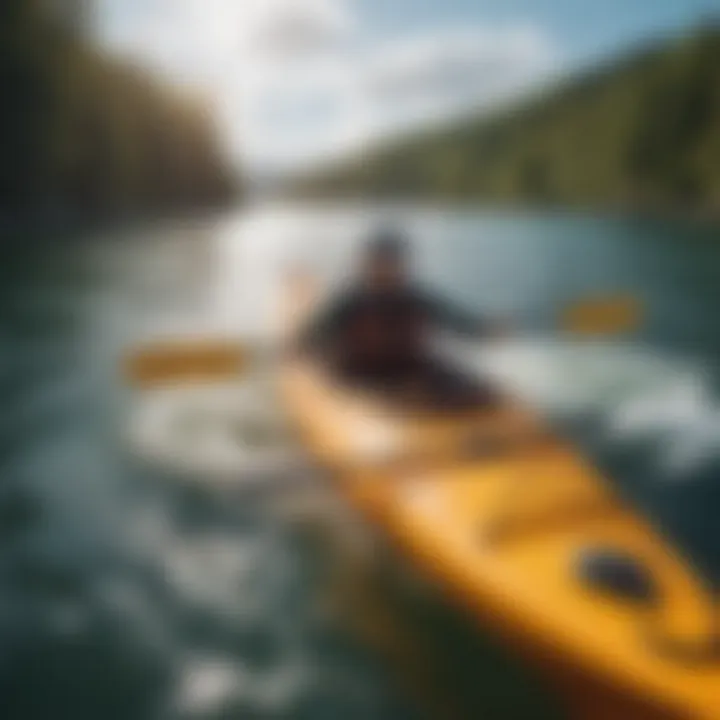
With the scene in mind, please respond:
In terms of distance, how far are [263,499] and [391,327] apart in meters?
0.41

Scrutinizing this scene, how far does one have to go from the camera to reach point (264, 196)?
1629mm

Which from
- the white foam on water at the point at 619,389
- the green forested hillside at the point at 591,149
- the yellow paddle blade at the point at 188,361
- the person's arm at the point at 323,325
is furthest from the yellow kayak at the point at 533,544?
the green forested hillside at the point at 591,149

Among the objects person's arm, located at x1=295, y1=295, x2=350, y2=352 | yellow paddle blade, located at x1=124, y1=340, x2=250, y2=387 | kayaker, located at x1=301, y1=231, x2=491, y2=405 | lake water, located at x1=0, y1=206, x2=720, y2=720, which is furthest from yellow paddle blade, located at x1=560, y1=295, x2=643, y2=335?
yellow paddle blade, located at x1=124, y1=340, x2=250, y2=387

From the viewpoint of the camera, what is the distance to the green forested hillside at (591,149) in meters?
1.63

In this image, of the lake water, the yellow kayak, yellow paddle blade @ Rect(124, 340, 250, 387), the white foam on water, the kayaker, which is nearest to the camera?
the yellow kayak

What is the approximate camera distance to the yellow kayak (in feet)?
3.21

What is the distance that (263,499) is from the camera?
156 centimetres

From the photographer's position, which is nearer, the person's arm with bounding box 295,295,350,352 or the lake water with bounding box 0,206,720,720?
the lake water with bounding box 0,206,720,720

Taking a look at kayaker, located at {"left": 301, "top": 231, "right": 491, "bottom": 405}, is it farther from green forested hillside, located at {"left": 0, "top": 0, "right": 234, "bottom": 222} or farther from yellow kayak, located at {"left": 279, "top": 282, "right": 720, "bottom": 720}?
green forested hillside, located at {"left": 0, "top": 0, "right": 234, "bottom": 222}

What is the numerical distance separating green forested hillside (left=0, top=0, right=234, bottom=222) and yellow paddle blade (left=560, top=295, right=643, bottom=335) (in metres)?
0.71

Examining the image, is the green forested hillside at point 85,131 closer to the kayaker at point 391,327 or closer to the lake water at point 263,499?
the lake water at point 263,499

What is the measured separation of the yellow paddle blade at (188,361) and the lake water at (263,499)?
0.61 feet

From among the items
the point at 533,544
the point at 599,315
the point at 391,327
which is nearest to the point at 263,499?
the point at 391,327

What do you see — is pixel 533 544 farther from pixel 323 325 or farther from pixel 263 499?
pixel 323 325
